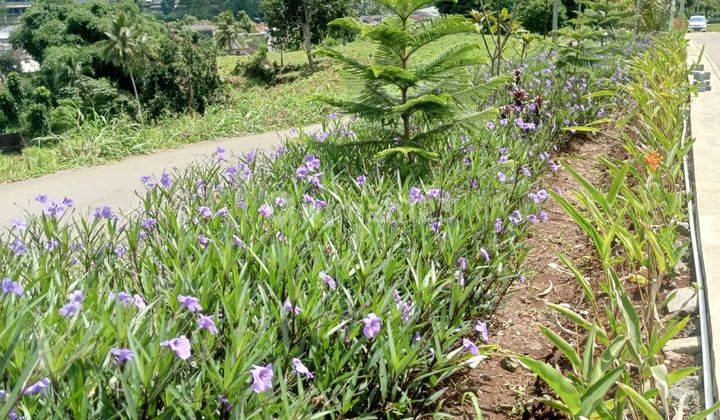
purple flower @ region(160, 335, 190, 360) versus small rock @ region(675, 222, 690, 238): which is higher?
purple flower @ region(160, 335, 190, 360)

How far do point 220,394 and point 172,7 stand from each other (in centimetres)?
18328

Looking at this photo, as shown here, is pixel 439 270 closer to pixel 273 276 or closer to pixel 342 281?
pixel 342 281

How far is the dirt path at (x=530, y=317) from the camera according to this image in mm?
2357

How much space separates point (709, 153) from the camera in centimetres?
502

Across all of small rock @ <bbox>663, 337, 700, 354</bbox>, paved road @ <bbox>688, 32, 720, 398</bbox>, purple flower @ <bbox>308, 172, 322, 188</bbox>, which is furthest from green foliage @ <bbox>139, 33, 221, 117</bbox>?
small rock @ <bbox>663, 337, 700, 354</bbox>

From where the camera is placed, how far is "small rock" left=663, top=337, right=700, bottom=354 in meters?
2.50

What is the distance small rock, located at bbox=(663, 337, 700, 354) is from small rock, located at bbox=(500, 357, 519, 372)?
23.4 inches

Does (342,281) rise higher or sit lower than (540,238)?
higher

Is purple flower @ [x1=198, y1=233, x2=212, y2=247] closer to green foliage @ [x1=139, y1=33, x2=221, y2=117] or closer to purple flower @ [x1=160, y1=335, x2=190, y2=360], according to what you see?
purple flower @ [x1=160, y1=335, x2=190, y2=360]

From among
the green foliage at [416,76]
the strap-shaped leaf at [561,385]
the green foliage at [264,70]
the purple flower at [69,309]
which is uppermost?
the green foliage at [416,76]

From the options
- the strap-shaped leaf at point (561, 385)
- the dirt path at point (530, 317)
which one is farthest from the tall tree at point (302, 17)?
the strap-shaped leaf at point (561, 385)

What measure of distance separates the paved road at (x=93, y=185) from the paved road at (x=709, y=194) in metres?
3.14

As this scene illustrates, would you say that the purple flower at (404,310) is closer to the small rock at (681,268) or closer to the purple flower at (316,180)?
the purple flower at (316,180)

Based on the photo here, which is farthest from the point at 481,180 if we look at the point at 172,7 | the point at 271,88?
the point at 172,7
